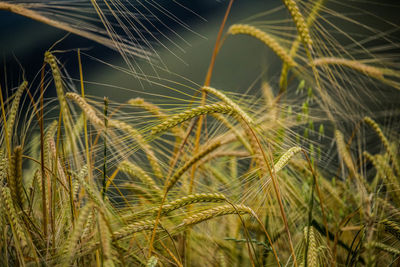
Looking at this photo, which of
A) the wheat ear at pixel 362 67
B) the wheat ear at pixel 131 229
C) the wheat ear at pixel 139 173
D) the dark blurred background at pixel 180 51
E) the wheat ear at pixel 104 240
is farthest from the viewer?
the dark blurred background at pixel 180 51

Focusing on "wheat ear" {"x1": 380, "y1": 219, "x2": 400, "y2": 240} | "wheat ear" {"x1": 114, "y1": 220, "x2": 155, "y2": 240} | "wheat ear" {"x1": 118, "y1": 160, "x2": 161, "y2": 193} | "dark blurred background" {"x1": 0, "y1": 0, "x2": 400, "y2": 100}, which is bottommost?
"wheat ear" {"x1": 118, "y1": 160, "x2": 161, "y2": 193}

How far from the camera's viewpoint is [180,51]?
0.99 meters

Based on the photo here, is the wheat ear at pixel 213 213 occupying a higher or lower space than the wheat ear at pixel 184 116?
lower

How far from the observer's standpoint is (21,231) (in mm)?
494

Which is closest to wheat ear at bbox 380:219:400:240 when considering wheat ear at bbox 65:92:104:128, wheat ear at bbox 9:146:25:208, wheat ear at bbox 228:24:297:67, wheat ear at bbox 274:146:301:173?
wheat ear at bbox 274:146:301:173

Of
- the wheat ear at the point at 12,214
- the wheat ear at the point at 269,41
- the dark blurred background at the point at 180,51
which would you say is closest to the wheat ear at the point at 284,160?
the wheat ear at the point at 269,41

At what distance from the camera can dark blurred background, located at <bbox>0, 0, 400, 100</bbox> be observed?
4.26 ft

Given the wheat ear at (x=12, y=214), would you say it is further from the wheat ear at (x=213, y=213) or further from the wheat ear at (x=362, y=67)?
the wheat ear at (x=362, y=67)

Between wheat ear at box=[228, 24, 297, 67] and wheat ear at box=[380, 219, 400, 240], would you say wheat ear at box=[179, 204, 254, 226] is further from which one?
wheat ear at box=[228, 24, 297, 67]

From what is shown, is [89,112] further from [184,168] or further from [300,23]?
[300,23]

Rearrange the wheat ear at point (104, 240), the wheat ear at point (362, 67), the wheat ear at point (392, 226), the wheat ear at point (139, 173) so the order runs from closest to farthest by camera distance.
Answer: the wheat ear at point (104, 240) < the wheat ear at point (392, 226) < the wheat ear at point (139, 173) < the wheat ear at point (362, 67)

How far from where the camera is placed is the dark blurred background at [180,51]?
4.26 feet

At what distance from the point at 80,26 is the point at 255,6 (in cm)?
180

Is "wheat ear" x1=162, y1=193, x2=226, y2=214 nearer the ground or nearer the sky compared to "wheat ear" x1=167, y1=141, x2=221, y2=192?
nearer the ground
